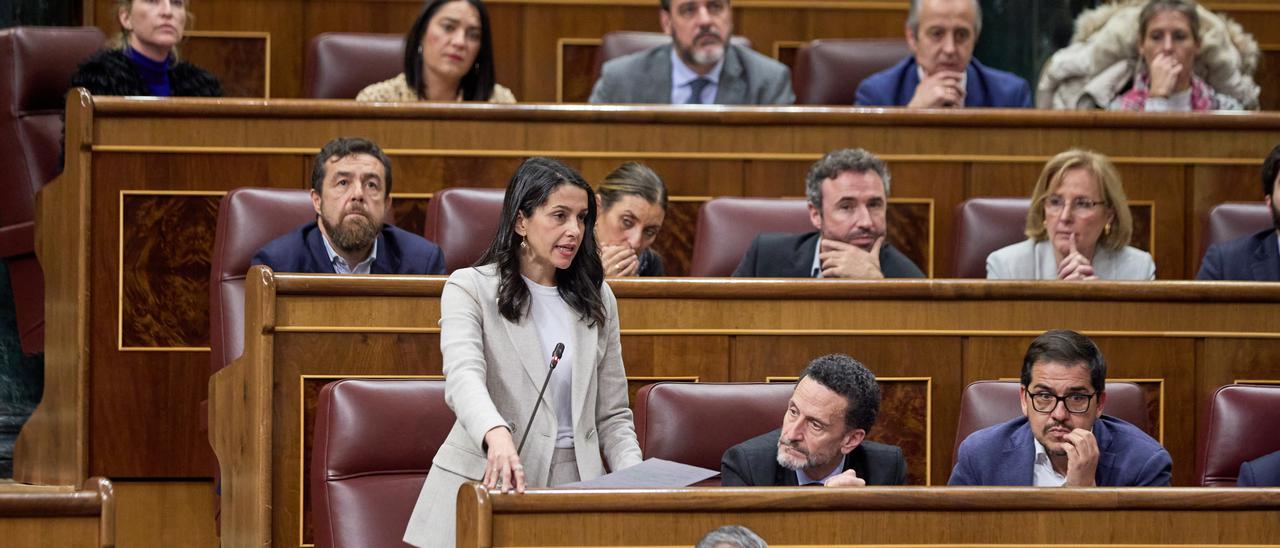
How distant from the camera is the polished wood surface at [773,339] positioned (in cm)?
131

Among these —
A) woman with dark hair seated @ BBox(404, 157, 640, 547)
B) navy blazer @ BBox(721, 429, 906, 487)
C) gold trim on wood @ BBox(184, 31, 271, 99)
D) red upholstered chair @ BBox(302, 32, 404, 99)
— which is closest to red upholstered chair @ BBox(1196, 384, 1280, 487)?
navy blazer @ BBox(721, 429, 906, 487)

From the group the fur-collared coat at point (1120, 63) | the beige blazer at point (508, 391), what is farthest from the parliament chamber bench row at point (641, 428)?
the fur-collared coat at point (1120, 63)

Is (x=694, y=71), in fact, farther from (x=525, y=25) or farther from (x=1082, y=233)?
(x=1082, y=233)

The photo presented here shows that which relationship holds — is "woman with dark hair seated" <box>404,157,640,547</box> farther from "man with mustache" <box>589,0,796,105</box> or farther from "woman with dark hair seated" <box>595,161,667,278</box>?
"man with mustache" <box>589,0,796,105</box>

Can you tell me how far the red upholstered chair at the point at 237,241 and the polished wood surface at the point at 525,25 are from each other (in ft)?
2.29

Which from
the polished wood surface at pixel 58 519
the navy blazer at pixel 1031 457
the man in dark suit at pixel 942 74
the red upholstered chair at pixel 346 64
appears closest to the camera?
the polished wood surface at pixel 58 519

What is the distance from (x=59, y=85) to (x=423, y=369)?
0.80 metres

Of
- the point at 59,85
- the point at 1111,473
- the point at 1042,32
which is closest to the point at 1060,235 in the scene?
the point at 1111,473

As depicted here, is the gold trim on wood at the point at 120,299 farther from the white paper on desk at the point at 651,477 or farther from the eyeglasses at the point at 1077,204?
the eyeglasses at the point at 1077,204

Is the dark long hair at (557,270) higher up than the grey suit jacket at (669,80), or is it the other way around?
the grey suit jacket at (669,80)

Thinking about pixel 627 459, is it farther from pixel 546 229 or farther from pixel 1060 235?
pixel 1060 235

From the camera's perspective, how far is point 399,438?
4.00 ft

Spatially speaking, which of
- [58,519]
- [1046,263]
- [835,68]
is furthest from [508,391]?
[835,68]

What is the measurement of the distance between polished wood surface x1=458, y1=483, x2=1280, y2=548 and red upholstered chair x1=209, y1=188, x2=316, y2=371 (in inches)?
20.7
